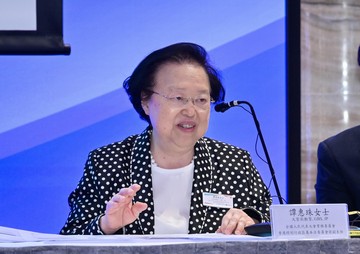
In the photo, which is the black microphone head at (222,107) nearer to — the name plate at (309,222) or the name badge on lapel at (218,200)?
the name badge on lapel at (218,200)

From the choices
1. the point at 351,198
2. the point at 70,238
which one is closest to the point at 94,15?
the point at 351,198

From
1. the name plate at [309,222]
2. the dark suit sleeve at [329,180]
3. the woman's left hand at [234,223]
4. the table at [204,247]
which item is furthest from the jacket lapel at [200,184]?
the table at [204,247]

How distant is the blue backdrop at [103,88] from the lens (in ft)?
11.0

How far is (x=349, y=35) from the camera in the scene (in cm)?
356

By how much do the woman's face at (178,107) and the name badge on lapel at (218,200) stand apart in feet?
0.63

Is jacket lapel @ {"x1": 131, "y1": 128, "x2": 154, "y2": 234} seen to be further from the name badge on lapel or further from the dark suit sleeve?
the dark suit sleeve

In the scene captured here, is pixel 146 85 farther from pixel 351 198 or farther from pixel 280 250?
pixel 280 250

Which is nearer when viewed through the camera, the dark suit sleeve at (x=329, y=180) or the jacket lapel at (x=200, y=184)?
the jacket lapel at (x=200, y=184)

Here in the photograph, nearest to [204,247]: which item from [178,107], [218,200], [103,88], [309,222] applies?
[309,222]

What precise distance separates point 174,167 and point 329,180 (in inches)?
21.1

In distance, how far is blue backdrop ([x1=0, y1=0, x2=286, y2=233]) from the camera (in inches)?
132

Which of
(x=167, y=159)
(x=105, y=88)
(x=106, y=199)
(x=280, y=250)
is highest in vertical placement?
(x=105, y=88)

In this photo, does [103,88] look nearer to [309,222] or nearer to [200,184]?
[200,184]

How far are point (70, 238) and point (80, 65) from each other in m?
2.21
